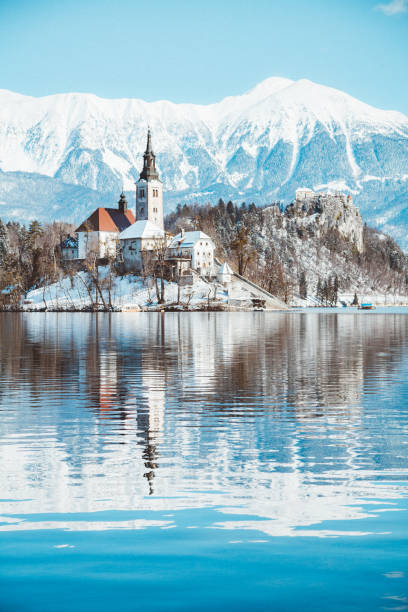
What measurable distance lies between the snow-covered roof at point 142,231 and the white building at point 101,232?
8.62 feet

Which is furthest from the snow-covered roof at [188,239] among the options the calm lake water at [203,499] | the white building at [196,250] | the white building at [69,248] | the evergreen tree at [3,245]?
the calm lake water at [203,499]

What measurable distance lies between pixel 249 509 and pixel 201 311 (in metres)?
138

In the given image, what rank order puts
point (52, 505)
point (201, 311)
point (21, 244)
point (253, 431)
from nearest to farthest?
1. point (52, 505)
2. point (253, 431)
3. point (201, 311)
4. point (21, 244)

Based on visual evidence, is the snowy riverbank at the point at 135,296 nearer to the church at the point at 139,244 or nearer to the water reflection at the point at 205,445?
the church at the point at 139,244

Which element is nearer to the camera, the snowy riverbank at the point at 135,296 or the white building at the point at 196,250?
the snowy riverbank at the point at 135,296

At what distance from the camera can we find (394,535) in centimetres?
936

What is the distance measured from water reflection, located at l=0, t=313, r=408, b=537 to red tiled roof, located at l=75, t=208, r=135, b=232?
157814 mm

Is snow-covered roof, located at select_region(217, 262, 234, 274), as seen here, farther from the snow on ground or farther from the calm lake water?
the calm lake water

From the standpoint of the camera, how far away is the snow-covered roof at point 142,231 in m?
176

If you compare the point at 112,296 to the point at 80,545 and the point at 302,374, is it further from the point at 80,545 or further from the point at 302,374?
the point at 80,545

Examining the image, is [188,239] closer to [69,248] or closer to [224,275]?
[224,275]

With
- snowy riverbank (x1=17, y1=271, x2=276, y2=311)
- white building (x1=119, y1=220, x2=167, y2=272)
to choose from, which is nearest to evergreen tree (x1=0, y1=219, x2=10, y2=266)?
snowy riverbank (x1=17, y1=271, x2=276, y2=311)

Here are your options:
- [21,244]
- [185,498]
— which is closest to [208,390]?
[185,498]

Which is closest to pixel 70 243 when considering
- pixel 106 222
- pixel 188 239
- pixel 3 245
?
pixel 106 222
